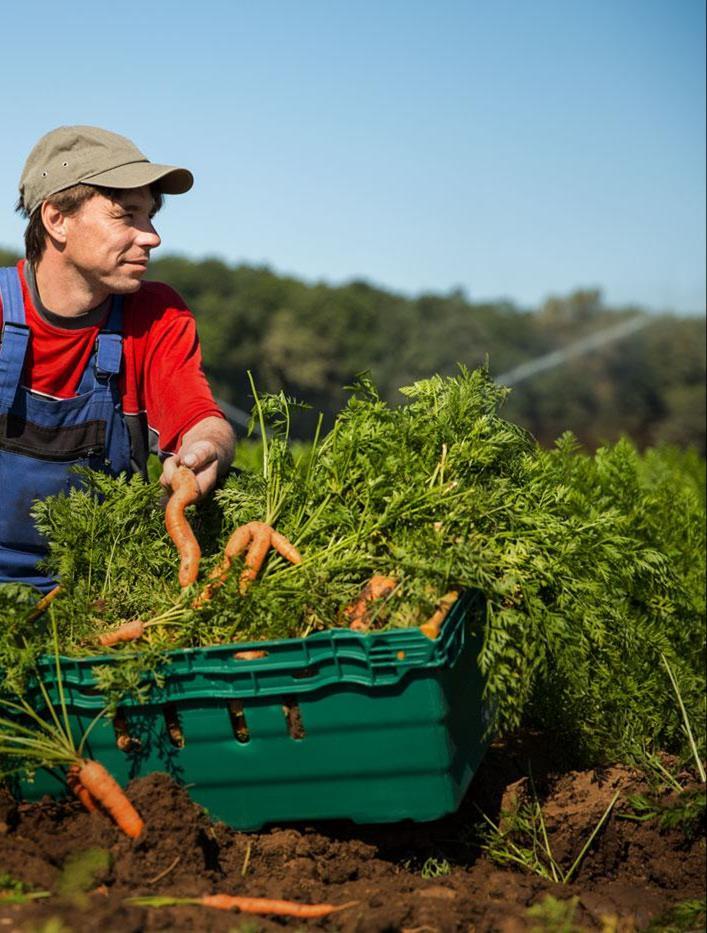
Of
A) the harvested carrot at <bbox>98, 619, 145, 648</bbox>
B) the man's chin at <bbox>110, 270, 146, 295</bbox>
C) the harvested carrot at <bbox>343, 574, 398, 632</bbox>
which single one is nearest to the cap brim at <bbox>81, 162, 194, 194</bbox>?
the man's chin at <bbox>110, 270, 146, 295</bbox>

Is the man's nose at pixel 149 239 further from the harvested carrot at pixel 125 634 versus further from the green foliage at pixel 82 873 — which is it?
the green foliage at pixel 82 873

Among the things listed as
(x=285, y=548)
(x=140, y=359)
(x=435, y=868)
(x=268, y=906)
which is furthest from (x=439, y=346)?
(x=268, y=906)

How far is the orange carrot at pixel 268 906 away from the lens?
10.3ft

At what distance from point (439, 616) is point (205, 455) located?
111 centimetres

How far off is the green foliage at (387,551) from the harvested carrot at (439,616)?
0.04 metres

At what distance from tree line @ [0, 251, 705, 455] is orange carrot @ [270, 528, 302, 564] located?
25908 mm

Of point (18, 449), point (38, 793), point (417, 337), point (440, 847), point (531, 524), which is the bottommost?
point (440, 847)

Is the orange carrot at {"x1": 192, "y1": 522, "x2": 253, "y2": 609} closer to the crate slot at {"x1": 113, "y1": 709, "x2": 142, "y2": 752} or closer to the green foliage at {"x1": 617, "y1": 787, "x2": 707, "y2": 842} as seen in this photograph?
the crate slot at {"x1": 113, "y1": 709, "x2": 142, "y2": 752}

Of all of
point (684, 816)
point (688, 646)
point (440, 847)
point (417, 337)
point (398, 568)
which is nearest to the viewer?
point (398, 568)

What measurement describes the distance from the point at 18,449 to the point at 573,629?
6.88 ft

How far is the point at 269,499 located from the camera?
3891 millimetres

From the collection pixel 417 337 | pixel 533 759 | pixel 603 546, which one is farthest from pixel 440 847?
pixel 417 337

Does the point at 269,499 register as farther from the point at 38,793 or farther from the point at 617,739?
the point at 617,739

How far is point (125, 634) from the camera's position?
350 centimetres
